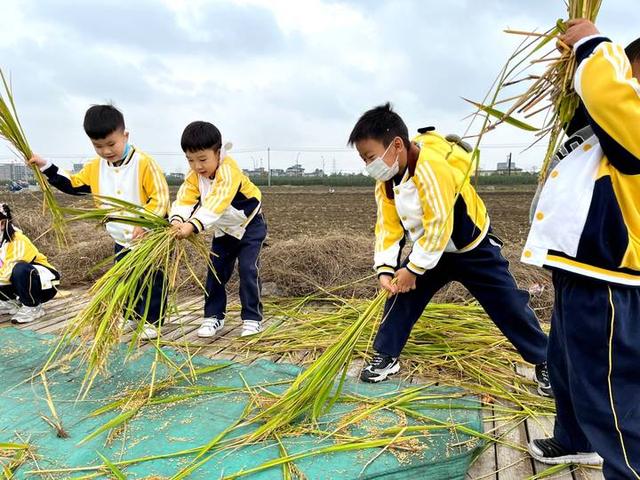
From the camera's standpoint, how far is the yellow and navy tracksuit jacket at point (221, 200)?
3.07 metres

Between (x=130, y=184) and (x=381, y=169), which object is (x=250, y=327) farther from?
(x=381, y=169)

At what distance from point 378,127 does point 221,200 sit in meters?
1.25

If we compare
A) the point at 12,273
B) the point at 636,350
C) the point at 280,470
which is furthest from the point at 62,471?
the point at 12,273

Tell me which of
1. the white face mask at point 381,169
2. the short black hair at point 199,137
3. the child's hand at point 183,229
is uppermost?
the short black hair at point 199,137

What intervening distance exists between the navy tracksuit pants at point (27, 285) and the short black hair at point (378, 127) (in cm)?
283

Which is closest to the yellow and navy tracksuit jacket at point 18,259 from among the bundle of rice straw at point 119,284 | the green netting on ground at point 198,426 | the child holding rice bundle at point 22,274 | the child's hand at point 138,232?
the child holding rice bundle at point 22,274

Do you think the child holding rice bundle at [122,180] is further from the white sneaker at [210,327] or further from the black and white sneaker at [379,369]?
the black and white sneaker at [379,369]

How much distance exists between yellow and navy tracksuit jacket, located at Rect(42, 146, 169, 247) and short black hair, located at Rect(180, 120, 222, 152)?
1.36 feet

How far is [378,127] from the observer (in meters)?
2.27

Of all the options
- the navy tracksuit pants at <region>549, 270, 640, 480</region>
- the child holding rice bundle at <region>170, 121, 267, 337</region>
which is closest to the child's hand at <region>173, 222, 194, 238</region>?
the child holding rice bundle at <region>170, 121, 267, 337</region>

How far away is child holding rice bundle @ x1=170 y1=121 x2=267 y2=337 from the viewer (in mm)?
3119

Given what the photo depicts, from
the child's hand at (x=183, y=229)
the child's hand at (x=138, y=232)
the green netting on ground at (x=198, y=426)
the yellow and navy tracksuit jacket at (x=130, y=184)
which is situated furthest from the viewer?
the yellow and navy tracksuit jacket at (x=130, y=184)

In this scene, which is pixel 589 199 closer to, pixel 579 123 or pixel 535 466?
pixel 579 123

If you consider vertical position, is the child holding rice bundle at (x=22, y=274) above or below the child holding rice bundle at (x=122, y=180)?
below
